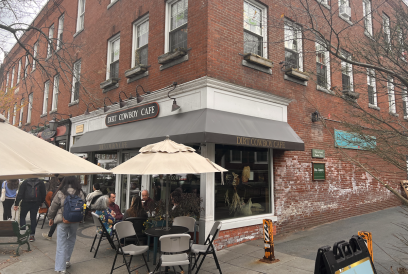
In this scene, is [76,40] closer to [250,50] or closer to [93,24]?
[93,24]

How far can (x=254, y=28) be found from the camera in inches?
340

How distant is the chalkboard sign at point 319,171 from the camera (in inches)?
384

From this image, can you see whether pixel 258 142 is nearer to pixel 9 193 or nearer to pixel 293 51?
pixel 293 51

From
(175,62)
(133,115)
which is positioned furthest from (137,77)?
(175,62)

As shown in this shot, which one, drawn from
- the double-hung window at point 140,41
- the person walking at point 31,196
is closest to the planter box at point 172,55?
the double-hung window at point 140,41

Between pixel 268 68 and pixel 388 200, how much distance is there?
30.6 feet

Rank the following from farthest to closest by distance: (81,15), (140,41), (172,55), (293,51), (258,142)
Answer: (81,15), (140,41), (293,51), (172,55), (258,142)

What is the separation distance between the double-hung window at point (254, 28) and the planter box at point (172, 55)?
6.06 ft

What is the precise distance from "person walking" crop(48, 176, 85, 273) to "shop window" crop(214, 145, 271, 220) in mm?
3269

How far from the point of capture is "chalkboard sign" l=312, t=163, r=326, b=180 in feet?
32.0

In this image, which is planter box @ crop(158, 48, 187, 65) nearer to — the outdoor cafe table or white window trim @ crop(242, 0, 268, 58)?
white window trim @ crop(242, 0, 268, 58)

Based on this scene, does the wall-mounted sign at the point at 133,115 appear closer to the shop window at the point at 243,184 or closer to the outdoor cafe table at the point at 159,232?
the shop window at the point at 243,184

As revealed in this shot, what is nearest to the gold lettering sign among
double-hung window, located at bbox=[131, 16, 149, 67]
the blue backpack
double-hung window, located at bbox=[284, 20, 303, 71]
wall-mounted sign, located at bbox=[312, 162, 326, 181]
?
wall-mounted sign, located at bbox=[312, 162, 326, 181]

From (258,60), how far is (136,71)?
3.91 m
